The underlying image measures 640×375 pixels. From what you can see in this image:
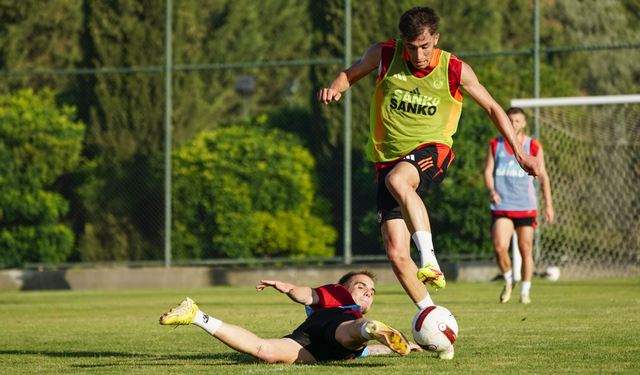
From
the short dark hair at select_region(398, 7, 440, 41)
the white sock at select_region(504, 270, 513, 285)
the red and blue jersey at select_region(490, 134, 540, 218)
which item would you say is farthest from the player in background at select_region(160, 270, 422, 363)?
the red and blue jersey at select_region(490, 134, 540, 218)

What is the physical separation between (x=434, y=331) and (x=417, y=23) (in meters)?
1.87

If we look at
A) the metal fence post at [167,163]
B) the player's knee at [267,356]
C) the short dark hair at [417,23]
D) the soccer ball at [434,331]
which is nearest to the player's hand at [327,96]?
the short dark hair at [417,23]

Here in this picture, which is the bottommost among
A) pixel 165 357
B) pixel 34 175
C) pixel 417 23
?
pixel 165 357

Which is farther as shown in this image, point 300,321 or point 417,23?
point 300,321

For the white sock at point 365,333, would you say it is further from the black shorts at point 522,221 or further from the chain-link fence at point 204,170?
the chain-link fence at point 204,170

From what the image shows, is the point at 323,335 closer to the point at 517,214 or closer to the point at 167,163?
the point at 517,214

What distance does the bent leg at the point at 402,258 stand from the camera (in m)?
5.12

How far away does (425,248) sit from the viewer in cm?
486

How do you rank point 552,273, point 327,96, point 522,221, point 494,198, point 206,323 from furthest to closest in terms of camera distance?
point 552,273, point 522,221, point 494,198, point 327,96, point 206,323

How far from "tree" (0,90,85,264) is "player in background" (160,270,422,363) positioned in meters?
10.6

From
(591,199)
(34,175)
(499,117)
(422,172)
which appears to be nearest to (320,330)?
(422,172)

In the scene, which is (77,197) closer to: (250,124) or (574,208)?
(250,124)

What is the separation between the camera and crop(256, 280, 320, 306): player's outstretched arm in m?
4.80

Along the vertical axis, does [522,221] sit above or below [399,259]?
below
